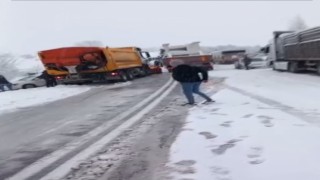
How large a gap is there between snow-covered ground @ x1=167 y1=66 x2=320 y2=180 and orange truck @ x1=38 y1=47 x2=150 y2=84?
16.2 metres

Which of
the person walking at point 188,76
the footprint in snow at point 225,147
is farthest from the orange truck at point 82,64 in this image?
the footprint in snow at point 225,147

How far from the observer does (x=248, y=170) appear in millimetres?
6383

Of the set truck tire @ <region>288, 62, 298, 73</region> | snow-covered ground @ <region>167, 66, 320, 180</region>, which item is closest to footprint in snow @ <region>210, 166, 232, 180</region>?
snow-covered ground @ <region>167, 66, 320, 180</region>

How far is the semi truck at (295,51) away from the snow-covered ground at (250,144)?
1305 cm

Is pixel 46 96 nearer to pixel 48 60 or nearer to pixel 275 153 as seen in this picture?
pixel 48 60

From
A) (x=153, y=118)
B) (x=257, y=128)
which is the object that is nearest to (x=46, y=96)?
(x=153, y=118)

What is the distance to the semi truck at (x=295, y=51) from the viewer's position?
25.7 metres

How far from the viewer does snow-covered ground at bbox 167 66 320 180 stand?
6320 millimetres

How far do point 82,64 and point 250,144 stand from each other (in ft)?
72.5

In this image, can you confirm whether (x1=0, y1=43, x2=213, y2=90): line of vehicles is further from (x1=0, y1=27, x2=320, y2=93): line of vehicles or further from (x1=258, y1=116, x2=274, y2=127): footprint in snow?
(x1=258, y1=116, x2=274, y2=127): footprint in snow

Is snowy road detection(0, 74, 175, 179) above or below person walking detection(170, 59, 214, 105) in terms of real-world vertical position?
below

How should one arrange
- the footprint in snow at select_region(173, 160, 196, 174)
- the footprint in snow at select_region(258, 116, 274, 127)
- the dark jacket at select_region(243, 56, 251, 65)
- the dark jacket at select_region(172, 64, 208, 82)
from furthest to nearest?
1. the dark jacket at select_region(243, 56, 251, 65)
2. the dark jacket at select_region(172, 64, 208, 82)
3. the footprint in snow at select_region(258, 116, 274, 127)
4. the footprint in snow at select_region(173, 160, 196, 174)

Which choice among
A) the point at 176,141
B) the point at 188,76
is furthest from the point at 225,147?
the point at 188,76

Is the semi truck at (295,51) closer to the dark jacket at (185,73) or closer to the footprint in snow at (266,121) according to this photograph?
the dark jacket at (185,73)
